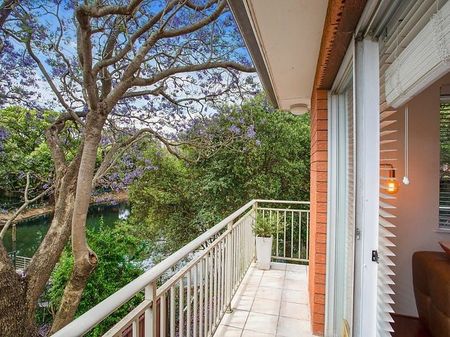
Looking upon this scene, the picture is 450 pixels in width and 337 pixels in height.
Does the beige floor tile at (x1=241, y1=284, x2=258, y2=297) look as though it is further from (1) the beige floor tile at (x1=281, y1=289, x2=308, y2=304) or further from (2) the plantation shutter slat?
(2) the plantation shutter slat

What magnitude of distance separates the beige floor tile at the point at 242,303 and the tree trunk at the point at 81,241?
2132mm

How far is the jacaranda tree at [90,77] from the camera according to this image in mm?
3738

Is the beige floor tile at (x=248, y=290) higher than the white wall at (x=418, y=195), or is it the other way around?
the white wall at (x=418, y=195)

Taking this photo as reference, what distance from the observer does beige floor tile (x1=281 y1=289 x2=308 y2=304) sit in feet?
10.6

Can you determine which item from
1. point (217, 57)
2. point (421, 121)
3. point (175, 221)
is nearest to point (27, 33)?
point (217, 57)

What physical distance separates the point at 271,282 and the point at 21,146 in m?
5.95

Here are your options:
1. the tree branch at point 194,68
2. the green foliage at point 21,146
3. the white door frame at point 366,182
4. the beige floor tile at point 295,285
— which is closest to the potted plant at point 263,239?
the beige floor tile at point 295,285

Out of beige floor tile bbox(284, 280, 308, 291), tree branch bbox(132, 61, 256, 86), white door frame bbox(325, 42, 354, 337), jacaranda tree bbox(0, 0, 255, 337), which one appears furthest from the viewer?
tree branch bbox(132, 61, 256, 86)

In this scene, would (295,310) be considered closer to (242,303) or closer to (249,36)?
(242,303)


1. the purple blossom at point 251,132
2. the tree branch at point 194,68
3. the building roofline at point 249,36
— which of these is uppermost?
the tree branch at point 194,68

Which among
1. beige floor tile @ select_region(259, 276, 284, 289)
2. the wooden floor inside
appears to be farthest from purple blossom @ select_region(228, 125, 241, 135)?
the wooden floor inside

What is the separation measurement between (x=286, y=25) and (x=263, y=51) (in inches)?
13.2

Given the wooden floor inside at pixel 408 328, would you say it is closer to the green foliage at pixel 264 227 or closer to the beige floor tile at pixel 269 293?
the beige floor tile at pixel 269 293

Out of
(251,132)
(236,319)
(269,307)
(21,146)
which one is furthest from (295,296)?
(21,146)
